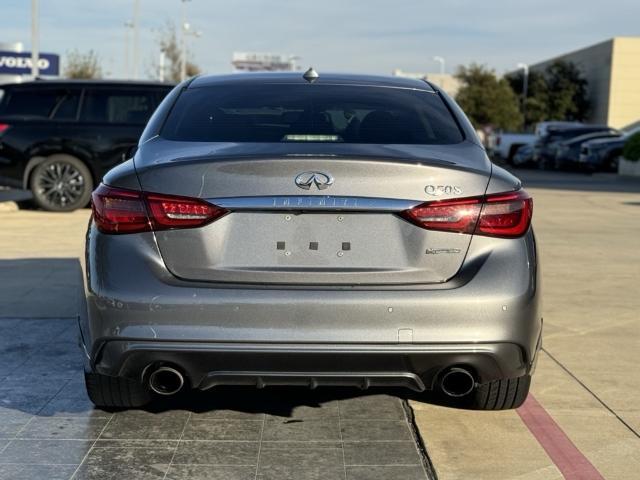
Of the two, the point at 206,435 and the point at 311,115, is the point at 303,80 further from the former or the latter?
the point at 206,435

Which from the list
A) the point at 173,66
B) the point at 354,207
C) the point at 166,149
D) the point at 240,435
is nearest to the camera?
the point at 354,207

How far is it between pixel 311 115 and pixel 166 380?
1502 mm

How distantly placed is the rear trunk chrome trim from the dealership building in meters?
59.0

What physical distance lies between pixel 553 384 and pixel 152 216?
2.64 m

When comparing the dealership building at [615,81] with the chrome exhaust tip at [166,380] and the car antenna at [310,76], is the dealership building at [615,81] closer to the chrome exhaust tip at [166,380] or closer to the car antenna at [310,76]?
the car antenna at [310,76]

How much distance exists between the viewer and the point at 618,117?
203ft

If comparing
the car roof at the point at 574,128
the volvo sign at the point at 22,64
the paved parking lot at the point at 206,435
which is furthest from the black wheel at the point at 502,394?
Result: the car roof at the point at 574,128

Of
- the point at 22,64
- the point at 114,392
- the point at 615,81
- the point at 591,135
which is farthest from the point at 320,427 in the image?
the point at 615,81

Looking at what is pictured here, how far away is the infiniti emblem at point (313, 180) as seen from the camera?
3945 mm

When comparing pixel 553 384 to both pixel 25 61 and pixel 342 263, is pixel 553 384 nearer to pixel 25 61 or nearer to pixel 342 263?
pixel 342 263

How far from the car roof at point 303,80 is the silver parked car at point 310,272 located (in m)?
1.12

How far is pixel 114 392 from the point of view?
4645 millimetres

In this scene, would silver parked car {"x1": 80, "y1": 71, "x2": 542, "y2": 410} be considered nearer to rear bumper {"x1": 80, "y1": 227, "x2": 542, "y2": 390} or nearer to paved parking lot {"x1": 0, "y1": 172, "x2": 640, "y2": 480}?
rear bumper {"x1": 80, "y1": 227, "x2": 542, "y2": 390}

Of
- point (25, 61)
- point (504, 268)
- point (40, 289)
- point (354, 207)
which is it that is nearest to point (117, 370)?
point (354, 207)
